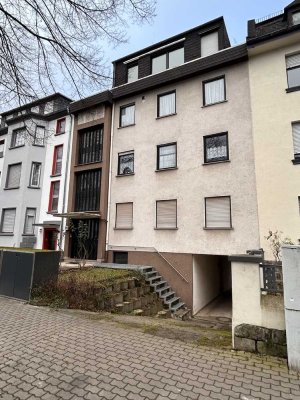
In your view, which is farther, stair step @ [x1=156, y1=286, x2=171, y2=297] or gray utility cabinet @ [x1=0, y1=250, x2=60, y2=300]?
stair step @ [x1=156, y1=286, x2=171, y2=297]

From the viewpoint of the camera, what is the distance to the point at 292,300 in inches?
166

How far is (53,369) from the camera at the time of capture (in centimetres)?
402

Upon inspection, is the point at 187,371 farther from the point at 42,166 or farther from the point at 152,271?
the point at 42,166

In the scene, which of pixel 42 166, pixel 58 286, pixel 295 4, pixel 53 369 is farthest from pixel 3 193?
pixel 295 4

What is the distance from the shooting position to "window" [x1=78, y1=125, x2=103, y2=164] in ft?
57.4

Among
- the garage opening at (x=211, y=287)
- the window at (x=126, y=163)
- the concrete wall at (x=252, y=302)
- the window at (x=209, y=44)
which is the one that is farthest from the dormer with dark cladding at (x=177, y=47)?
the concrete wall at (x=252, y=302)

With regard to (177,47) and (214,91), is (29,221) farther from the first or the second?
(177,47)

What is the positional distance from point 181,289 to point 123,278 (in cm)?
355

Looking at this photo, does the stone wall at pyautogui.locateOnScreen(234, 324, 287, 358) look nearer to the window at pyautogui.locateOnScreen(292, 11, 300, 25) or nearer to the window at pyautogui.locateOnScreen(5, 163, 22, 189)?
the window at pyautogui.locateOnScreen(292, 11, 300, 25)

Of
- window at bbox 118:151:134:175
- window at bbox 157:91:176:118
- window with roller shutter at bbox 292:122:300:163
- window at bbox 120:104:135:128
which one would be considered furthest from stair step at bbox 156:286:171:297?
window at bbox 120:104:135:128

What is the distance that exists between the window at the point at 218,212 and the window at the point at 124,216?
463 cm

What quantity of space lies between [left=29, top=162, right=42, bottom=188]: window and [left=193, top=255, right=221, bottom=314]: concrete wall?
43.5ft

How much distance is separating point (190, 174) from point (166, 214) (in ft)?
8.18

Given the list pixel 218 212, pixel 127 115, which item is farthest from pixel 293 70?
pixel 127 115
